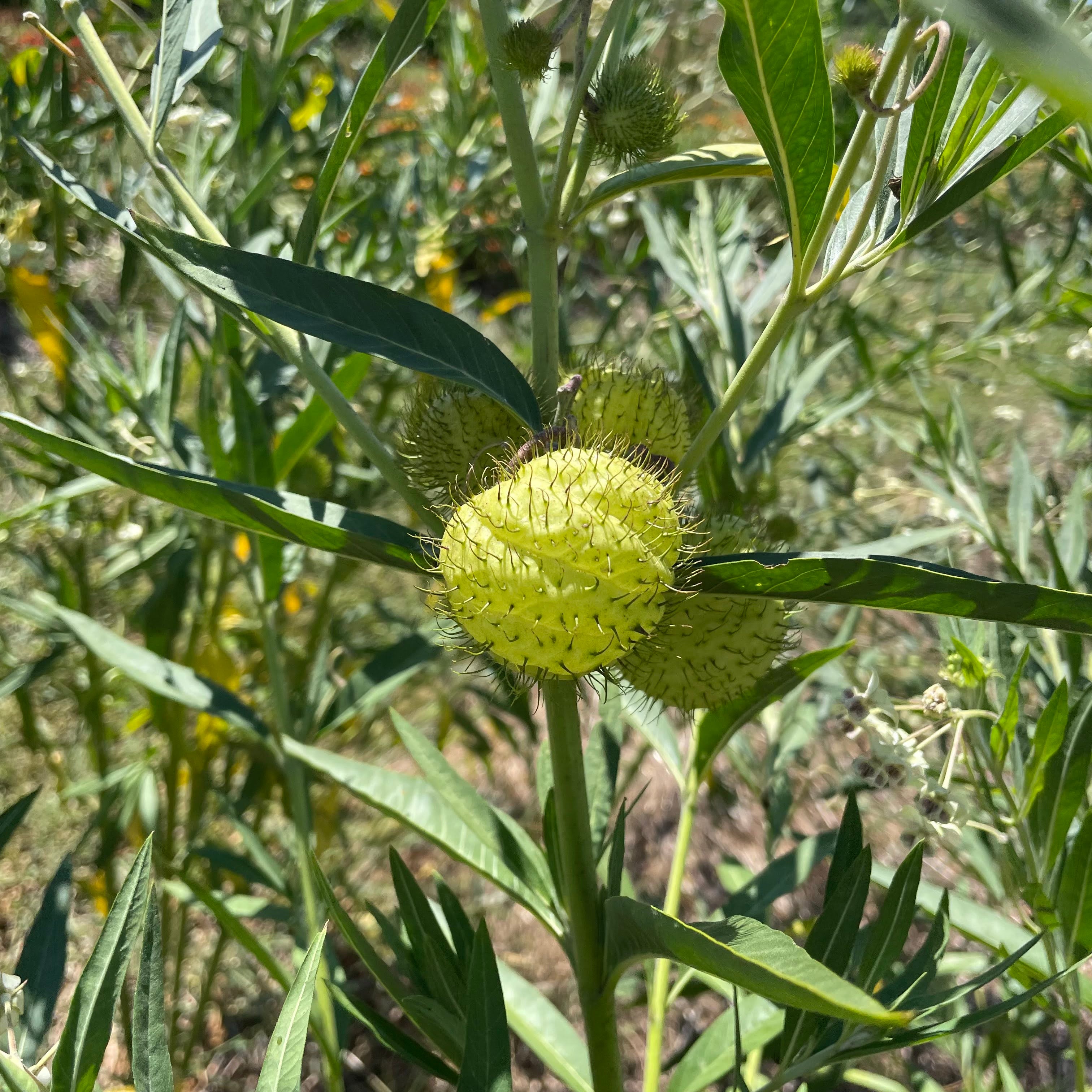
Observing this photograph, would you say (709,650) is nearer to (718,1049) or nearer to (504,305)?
(718,1049)

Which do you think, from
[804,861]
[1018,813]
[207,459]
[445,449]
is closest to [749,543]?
[445,449]

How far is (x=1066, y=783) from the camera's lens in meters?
0.93

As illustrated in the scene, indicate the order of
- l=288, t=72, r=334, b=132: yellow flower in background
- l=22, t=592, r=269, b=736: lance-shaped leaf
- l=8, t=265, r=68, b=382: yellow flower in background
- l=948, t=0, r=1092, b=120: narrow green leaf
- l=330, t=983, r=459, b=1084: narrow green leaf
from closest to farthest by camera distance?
l=948, t=0, r=1092, b=120: narrow green leaf → l=330, t=983, r=459, b=1084: narrow green leaf → l=22, t=592, r=269, b=736: lance-shaped leaf → l=8, t=265, r=68, b=382: yellow flower in background → l=288, t=72, r=334, b=132: yellow flower in background

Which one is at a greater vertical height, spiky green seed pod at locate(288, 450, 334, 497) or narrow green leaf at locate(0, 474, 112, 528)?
spiky green seed pod at locate(288, 450, 334, 497)

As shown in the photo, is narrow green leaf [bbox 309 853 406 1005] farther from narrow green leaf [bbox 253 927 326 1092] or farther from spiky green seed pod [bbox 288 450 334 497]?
spiky green seed pod [bbox 288 450 334 497]

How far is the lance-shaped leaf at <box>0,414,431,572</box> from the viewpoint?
0.70 m

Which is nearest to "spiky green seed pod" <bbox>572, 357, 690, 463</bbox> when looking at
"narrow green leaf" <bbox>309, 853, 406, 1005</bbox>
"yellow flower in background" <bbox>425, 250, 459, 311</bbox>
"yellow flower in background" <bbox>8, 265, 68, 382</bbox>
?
"narrow green leaf" <bbox>309, 853, 406, 1005</bbox>

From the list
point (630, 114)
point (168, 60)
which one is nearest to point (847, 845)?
point (630, 114)

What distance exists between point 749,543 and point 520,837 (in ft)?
1.53

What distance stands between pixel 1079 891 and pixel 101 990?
0.87 m

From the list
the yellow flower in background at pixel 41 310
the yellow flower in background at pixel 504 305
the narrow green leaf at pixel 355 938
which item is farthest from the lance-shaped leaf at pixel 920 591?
the yellow flower in background at pixel 504 305

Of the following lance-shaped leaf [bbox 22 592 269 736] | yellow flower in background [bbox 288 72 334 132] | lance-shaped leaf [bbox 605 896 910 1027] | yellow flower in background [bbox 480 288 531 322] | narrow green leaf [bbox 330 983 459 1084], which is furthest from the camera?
yellow flower in background [bbox 480 288 531 322]

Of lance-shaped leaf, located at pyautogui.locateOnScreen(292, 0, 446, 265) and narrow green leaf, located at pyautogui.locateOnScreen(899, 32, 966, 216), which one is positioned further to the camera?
lance-shaped leaf, located at pyautogui.locateOnScreen(292, 0, 446, 265)

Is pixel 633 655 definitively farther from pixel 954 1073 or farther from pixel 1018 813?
pixel 954 1073
